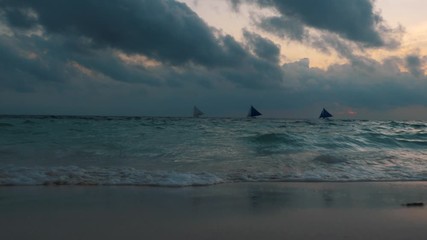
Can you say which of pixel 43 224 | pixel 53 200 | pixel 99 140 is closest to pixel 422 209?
pixel 43 224

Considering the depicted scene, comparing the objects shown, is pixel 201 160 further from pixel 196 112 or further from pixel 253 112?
pixel 196 112

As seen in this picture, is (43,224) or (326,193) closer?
(43,224)

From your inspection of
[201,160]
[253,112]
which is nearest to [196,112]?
[253,112]

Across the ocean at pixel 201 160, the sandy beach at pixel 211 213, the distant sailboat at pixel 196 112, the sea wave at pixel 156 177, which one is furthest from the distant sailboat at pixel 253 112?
the sandy beach at pixel 211 213

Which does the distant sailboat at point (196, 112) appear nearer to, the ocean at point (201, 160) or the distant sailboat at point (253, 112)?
the distant sailboat at point (253, 112)

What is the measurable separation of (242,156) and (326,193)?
5803 mm

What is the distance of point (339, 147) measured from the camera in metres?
15.7

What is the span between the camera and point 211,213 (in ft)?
16.4

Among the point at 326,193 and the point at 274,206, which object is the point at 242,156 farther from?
the point at 274,206

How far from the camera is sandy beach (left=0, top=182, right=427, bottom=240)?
13.6 feet

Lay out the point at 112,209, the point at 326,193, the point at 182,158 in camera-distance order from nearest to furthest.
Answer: the point at 112,209 → the point at 326,193 → the point at 182,158

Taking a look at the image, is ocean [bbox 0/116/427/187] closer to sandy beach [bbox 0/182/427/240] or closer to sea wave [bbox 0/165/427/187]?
sea wave [bbox 0/165/427/187]

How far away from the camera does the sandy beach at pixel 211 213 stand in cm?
414

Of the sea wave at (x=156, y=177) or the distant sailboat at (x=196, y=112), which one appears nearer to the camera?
the sea wave at (x=156, y=177)
